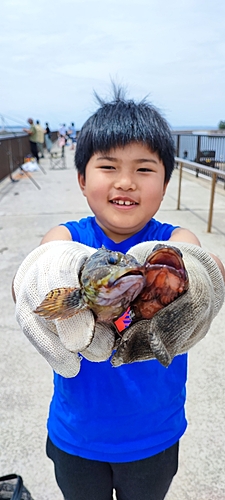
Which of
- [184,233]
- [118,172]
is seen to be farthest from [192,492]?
[118,172]

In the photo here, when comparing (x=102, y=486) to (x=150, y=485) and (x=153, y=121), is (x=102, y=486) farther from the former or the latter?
(x=153, y=121)

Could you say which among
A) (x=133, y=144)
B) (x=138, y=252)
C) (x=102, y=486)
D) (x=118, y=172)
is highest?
(x=133, y=144)

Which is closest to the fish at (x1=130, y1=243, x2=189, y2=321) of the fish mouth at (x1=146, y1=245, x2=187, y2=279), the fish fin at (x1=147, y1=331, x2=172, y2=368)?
the fish mouth at (x1=146, y1=245, x2=187, y2=279)

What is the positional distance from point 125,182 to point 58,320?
0.61 m

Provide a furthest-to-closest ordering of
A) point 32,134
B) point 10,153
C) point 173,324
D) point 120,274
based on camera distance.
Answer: point 32,134 < point 10,153 < point 173,324 < point 120,274

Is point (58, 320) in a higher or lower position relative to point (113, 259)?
lower

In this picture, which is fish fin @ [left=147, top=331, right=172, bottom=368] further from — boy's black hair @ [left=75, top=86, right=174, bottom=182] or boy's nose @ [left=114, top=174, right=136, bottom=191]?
boy's black hair @ [left=75, top=86, right=174, bottom=182]

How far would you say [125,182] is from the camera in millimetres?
1521

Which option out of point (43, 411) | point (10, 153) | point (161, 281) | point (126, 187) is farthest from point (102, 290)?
point (10, 153)

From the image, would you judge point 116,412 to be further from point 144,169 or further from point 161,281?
point 144,169

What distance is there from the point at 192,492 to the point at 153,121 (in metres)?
1.89

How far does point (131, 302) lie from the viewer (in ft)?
3.87

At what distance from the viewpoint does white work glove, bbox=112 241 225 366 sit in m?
1.14

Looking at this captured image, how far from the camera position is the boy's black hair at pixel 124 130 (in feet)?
5.22
